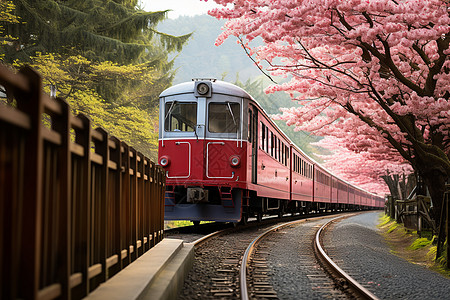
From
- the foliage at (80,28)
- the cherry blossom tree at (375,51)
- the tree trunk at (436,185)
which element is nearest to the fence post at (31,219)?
the cherry blossom tree at (375,51)

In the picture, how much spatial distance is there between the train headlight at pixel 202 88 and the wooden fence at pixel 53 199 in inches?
314

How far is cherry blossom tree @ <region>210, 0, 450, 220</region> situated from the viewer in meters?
8.55

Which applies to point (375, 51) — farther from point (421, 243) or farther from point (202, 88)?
point (421, 243)

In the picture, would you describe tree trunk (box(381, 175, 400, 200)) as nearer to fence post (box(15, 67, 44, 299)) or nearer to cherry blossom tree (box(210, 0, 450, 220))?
cherry blossom tree (box(210, 0, 450, 220))

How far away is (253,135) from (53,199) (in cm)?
1054

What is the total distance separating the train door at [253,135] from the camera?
13.1 m

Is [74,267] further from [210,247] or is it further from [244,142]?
[244,142]

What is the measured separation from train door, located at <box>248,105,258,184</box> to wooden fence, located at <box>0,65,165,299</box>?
27.3 ft

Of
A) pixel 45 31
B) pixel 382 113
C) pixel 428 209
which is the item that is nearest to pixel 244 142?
pixel 382 113

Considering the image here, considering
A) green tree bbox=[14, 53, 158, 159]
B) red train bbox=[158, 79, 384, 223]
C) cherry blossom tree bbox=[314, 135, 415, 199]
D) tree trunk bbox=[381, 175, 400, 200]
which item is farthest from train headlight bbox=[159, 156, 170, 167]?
tree trunk bbox=[381, 175, 400, 200]

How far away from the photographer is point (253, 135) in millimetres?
13336

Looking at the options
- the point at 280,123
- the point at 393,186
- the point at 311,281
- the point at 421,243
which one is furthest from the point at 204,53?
the point at 311,281

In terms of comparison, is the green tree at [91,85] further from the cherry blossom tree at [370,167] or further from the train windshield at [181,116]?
the cherry blossom tree at [370,167]

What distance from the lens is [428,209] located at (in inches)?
554
